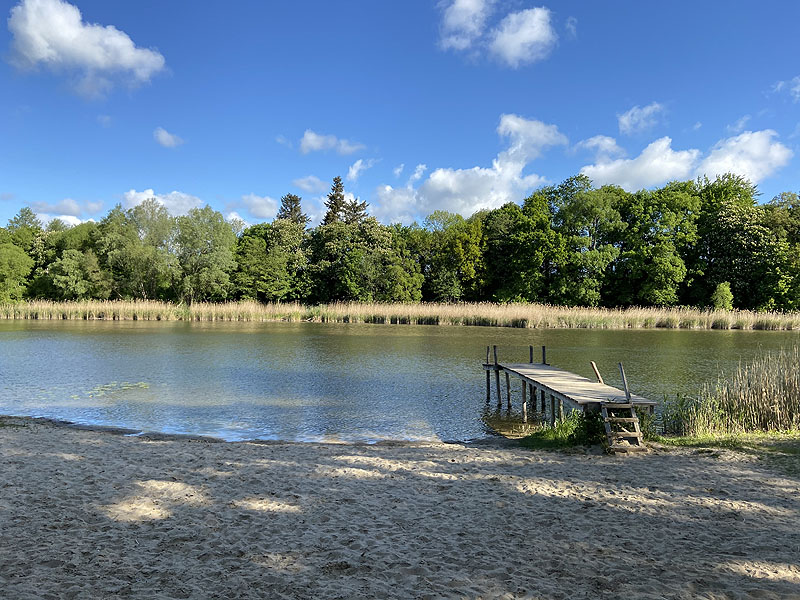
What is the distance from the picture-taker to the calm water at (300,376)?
10656 millimetres

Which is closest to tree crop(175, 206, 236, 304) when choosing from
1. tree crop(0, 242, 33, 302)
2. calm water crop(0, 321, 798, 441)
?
tree crop(0, 242, 33, 302)

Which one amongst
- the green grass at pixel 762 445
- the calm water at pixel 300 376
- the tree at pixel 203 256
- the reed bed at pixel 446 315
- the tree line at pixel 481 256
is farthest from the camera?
the tree at pixel 203 256

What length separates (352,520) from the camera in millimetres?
5078

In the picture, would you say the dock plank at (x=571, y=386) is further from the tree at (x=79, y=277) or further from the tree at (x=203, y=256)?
the tree at (x=79, y=277)

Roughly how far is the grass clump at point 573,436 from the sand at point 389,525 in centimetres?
60

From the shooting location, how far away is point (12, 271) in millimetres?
52062

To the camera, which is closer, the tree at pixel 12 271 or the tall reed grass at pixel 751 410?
the tall reed grass at pixel 751 410

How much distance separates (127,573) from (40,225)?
75467mm

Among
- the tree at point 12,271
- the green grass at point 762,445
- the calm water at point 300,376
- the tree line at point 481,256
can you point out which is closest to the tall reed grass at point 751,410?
the green grass at point 762,445

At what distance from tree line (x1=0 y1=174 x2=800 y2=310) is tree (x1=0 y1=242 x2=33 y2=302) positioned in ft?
0.40

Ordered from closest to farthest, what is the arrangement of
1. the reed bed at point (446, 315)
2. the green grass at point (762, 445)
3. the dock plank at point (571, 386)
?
the green grass at point (762, 445) → the dock plank at point (571, 386) → the reed bed at point (446, 315)

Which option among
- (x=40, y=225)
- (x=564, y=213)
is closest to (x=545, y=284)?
(x=564, y=213)

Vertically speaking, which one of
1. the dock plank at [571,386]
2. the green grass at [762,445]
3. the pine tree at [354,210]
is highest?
the pine tree at [354,210]

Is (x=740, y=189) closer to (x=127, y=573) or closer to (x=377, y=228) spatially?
(x=377, y=228)
